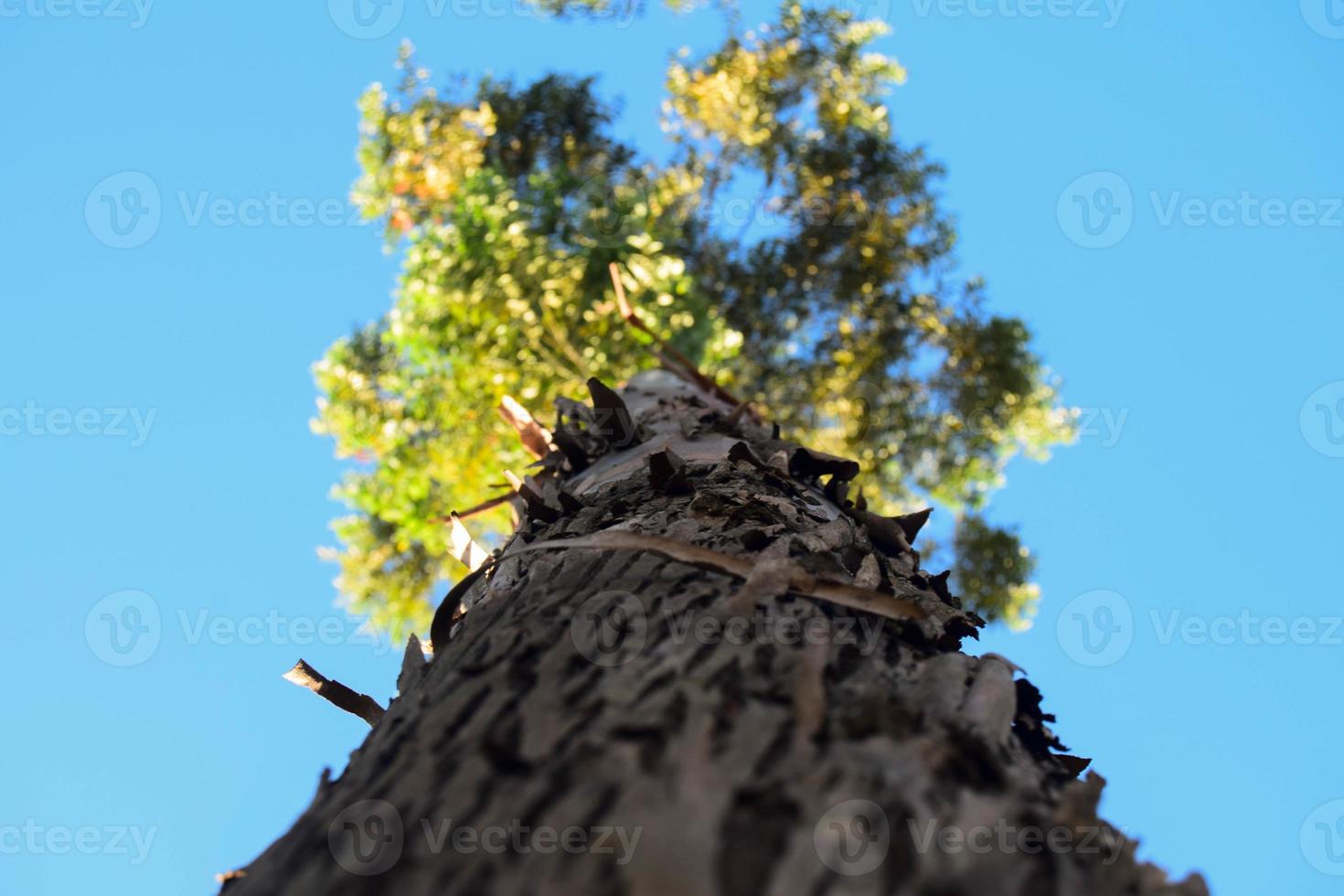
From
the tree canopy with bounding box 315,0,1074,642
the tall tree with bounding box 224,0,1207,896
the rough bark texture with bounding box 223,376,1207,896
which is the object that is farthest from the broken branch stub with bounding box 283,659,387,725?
the tree canopy with bounding box 315,0,1074,642

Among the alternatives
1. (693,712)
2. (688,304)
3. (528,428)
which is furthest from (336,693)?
(688,304)

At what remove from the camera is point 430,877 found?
0.88 meters

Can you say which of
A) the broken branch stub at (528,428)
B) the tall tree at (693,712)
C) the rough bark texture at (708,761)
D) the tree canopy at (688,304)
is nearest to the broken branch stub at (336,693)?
the tall tree at (693,712)

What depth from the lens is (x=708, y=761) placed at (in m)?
Result: 0.96

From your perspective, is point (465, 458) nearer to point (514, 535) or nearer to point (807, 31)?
point (514, 535)

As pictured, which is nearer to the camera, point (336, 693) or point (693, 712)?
point (693, 712)

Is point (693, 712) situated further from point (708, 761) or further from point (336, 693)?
point (336, 693)

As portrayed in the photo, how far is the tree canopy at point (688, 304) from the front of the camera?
6.49 meters

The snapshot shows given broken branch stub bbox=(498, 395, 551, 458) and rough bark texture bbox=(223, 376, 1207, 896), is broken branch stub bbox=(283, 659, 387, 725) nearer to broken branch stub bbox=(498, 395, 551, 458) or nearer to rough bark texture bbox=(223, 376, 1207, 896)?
rough bark texture bbox=(223, 376, 1207, 896)

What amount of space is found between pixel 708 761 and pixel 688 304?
577 cm

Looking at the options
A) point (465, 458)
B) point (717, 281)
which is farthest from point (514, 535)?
point (717, 281)

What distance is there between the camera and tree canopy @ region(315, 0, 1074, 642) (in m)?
6.49

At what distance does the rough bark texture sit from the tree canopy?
505 cm

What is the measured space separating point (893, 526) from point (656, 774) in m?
1.31
